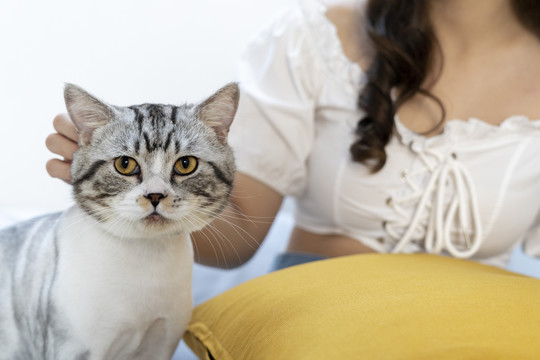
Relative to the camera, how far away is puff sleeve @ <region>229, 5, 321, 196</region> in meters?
1.00

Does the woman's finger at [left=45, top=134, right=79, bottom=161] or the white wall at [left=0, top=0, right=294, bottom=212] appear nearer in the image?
the woman's finger at [left=45, top=134, right=79, bottom=161]

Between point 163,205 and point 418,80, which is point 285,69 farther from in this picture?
point 163,205

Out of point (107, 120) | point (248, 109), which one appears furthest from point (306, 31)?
point (107, 120)

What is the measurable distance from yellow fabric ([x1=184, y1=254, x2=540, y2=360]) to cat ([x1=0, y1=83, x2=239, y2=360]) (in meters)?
0.10

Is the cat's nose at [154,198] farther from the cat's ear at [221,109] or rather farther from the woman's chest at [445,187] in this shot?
the woman's chest at [445,187]

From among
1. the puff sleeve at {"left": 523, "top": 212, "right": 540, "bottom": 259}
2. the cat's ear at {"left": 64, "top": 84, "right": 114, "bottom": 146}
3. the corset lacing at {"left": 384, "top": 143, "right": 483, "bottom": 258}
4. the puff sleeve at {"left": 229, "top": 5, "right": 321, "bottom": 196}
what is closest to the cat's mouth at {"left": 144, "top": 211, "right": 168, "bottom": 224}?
the cat's ear at {"left": 64, "top": 84, "right": 114, "bottom": 146}

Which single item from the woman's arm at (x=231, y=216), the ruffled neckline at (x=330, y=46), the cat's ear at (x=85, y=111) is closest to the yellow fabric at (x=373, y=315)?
the woman's arm at (x=231, y=216)

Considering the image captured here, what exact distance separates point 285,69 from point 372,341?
2.08ft

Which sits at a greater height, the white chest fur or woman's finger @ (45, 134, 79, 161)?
woman's finger @ (45, 134, 79, 161)

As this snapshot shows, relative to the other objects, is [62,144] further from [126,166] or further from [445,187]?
[445,187]

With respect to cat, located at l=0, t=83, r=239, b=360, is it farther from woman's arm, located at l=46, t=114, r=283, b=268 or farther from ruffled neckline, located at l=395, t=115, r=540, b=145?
ruffled neckline, located at l=395, t=115, r=540, b=145

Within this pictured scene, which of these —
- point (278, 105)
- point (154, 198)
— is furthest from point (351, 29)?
point (154, 198)

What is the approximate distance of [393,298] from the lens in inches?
24.2

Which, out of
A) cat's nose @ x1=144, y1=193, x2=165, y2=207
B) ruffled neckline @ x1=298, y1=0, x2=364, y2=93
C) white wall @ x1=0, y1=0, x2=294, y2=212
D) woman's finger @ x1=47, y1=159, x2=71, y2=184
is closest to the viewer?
cat's nose @ x1=144, y1=193, x2=165, y2=207
